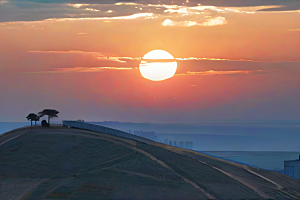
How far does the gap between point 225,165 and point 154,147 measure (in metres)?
9.85

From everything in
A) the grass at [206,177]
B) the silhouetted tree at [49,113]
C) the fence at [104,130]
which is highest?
the silhouetted tree at [49,113]

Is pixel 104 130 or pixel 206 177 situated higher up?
pixel 104 130

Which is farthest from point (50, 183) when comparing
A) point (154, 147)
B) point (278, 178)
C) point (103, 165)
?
point (278, 178)

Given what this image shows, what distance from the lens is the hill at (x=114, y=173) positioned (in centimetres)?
3381

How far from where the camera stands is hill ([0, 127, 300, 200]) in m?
33.8

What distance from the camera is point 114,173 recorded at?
38125 mm

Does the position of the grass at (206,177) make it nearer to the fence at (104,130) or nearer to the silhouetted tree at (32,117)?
the fence at (104,130)

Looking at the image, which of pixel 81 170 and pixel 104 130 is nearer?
pixel 81 170

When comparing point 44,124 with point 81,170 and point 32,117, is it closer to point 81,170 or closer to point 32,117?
point 32,117

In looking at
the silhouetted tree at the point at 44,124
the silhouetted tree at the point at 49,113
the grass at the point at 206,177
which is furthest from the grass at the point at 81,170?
the silhouetted tree at the point at 49,113

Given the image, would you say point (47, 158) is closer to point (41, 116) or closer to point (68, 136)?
point (68, 136)

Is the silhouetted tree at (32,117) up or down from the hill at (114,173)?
up

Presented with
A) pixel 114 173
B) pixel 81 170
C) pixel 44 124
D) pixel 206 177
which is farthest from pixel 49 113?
pixel 206 177

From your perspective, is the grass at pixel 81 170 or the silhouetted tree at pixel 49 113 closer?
the grass at pixel 81 170
